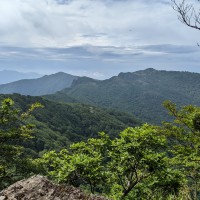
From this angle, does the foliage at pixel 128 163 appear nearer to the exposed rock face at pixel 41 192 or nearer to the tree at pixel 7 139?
the tree at pixel 7 139

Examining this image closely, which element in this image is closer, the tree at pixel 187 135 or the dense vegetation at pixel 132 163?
the dense vegetation at pixel 132 163

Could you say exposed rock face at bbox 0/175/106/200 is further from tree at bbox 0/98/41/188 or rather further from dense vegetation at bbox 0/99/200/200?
tree at bbox 0/98/41/188

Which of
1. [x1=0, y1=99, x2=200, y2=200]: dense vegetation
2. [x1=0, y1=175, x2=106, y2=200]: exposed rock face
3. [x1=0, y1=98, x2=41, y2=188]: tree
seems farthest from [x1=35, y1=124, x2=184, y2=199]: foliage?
[x1=0, y1=175, x2=106, y2=200]: exposed rock face

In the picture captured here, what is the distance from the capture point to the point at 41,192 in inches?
397

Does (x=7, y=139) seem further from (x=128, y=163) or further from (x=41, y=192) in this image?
(x=41, y=192)

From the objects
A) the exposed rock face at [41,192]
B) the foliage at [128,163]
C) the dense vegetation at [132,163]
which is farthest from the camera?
the foliage at [128,163]

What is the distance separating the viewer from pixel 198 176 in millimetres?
21297

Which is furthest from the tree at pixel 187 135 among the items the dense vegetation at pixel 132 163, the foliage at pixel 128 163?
the foliage at pixel 128 163

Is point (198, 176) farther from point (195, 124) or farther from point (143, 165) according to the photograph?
point (143, 165)

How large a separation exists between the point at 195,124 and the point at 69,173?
999 centimetres

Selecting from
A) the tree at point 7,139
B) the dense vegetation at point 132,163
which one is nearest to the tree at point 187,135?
the dense vegetation at point 132,163

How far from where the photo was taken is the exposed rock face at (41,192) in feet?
32.4

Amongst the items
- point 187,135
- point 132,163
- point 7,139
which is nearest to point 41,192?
point 132,163

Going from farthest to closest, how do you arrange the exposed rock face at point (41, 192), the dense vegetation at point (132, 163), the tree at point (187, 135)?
the tree at point (187, 135), the dense vegetation at point (132, 163), the exposed rock face at point (41, 192)
